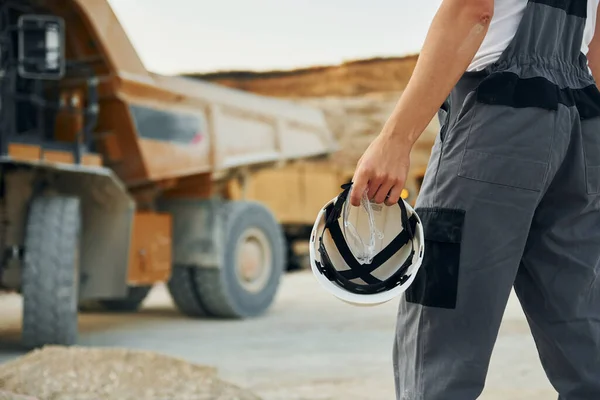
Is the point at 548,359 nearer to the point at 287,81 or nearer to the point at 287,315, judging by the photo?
the point at 287,315

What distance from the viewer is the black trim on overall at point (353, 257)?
171 centimetres

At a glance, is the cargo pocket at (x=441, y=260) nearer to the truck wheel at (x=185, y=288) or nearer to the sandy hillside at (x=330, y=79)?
the truck wheel at (x=185, y=288)

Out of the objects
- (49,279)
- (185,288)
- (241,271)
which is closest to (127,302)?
(185,288)

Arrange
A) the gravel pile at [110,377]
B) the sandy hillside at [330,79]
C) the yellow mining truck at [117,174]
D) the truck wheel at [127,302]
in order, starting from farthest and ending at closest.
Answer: the sandy hillside at [330,79] < the truck wheel at [127,302] < the yellow mining truck at [117,174] < the gravel pile at [110,377]

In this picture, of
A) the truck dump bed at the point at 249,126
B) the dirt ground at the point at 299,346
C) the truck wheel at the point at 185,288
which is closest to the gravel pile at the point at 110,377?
the dirt ground at the point at 299,346

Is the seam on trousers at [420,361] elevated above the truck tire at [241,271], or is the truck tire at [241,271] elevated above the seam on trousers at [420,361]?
the seam on trousers at [420,361]

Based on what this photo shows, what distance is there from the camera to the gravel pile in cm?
343

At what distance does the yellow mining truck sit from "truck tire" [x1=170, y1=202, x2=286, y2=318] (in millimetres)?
13

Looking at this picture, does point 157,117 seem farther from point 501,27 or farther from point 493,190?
point 493,190

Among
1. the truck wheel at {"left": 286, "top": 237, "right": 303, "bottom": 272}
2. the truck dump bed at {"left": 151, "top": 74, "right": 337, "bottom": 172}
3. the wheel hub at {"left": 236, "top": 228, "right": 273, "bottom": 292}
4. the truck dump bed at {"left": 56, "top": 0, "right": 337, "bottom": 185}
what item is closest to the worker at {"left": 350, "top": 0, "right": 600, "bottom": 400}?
the truck dump bed at {"left": 56, "top": 0, "right": 337, "bottom": 185}

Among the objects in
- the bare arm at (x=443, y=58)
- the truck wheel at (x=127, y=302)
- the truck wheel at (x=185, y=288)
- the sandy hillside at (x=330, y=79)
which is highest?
the sandy hillside at (x=330, y=79)

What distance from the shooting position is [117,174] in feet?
19.8

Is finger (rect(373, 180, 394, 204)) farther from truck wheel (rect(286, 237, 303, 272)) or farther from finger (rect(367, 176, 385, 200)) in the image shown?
truck wheel (rect(286, 237, 303, 272))

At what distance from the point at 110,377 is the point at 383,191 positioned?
2.28 metres
